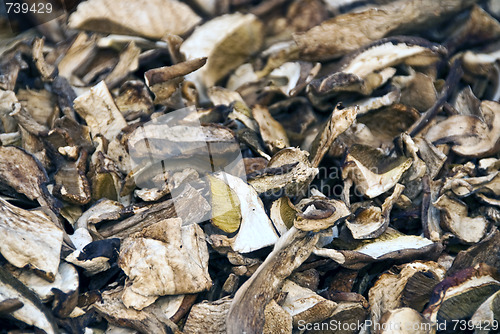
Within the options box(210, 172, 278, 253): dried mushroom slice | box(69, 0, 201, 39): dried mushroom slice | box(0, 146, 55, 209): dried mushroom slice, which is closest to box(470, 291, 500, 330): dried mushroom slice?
box(210, 172, 278, 253): dried mushroom slice

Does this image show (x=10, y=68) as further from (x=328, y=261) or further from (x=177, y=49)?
(x=328, y=261)

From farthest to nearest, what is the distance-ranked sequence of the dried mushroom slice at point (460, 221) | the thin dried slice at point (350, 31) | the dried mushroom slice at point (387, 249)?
the thin dried slice at point (350, 31) → the dried mushroom slice at point (460, 221) → the dried mushroom slice at point (387, 249)

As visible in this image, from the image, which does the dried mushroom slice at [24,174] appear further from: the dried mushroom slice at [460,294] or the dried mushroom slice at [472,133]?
the dried mushroom slice at [472,133]

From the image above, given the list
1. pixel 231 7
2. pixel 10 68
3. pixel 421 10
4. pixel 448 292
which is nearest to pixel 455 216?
pixel 448 292

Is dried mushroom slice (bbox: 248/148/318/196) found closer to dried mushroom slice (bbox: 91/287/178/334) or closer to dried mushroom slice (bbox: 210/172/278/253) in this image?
dried mushroom slice (bbox: 210/172/278/253)

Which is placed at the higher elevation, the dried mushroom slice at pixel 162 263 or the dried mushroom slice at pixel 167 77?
the dried mushroom slice at pixel 167 77

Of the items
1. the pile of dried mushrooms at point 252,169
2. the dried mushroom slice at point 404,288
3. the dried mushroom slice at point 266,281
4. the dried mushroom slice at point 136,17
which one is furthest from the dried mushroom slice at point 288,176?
the dried mushroom slice at point 136,17

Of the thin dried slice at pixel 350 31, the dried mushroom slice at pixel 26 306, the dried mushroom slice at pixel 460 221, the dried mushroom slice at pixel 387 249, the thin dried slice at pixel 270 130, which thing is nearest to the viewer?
the dried mushroom slice at pixel 26 306

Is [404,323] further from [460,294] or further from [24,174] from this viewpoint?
[24,174]
